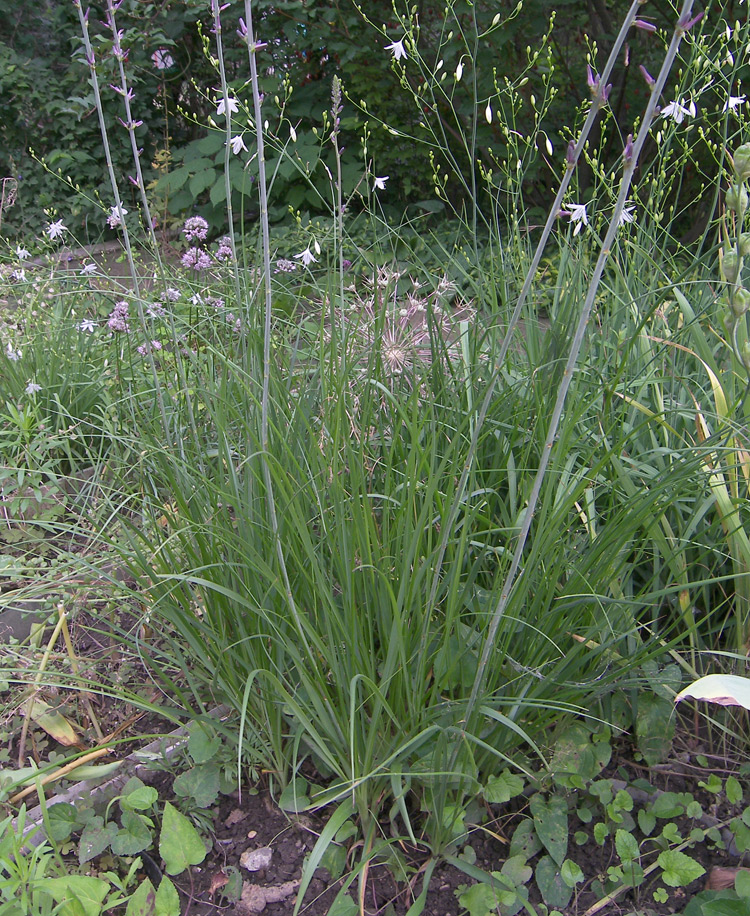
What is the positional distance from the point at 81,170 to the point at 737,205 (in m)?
6.79

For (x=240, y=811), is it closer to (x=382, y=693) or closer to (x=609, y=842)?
(x=382, y=693)

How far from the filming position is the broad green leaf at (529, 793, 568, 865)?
1248mm

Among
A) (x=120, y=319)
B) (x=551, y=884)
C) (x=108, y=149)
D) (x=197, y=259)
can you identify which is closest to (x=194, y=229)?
(x=197, y=259)

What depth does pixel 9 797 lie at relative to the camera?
1428mm

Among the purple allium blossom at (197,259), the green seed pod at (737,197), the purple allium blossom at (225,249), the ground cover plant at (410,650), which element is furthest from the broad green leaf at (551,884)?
the purple allium blossom at (197,259)

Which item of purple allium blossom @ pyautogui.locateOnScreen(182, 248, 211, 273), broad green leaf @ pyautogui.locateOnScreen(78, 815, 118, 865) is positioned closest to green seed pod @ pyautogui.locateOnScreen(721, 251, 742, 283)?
broad green leaf @ pyautogui.locateOnScreen(78, 815, 118, 865)

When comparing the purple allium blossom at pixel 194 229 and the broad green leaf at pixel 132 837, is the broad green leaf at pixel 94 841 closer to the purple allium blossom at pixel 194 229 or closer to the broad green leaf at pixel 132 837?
the broad green leaf at pixel 132 837

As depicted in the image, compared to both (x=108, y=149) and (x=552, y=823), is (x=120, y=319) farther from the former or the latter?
(x=552, y=823)

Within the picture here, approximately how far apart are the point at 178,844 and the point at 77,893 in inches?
6.8

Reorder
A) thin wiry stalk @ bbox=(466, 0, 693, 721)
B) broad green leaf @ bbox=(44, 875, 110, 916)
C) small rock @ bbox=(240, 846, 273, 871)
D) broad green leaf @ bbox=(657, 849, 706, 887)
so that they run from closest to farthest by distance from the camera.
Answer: thin wiry stalk @ bbox=(466, 0, 693, 721) → broad green leaf @ bbox=(44, 875, 110, 916) → broad green leaf @ bbox=(657, 849, 706, 887) → small rock @ bbox=(240, 846, 273, 871)

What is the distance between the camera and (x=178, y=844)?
48.9 inches

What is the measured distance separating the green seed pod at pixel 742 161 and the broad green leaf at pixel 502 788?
1.04 metres

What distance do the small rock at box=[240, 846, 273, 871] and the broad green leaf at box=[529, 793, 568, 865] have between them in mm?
493

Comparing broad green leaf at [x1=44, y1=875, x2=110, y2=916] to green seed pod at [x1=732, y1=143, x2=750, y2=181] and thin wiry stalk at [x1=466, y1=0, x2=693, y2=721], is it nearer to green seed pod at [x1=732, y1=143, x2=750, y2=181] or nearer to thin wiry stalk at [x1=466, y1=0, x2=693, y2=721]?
thin wiry stalk at [x1=466, y1=0, x2=693, y2=721]
